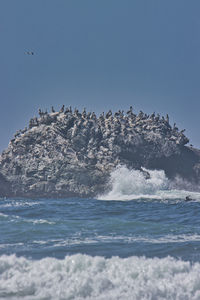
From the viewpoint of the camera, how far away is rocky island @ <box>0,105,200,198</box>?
4193 inches

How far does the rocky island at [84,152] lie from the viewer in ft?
349

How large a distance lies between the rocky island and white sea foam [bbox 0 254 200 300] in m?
90.1

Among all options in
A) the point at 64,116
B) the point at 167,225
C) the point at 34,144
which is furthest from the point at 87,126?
the point at 167,225

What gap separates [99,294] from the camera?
33.9 ft

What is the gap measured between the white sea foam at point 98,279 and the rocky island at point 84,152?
90.1 meters

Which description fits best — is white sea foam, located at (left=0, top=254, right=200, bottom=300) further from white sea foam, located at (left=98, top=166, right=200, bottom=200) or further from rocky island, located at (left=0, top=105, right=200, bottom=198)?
rocky island, located at (left=0, top=105, right=200, bottom=198)

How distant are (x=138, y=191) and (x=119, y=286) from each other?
7820 cm

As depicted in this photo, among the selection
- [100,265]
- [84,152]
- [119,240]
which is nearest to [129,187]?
[84,152]

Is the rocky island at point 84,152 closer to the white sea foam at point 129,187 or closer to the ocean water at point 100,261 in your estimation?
the white sea foam at point 129,187

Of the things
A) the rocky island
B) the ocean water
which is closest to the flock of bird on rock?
the rocky island

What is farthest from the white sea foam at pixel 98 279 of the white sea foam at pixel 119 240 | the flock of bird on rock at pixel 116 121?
the flock of bird on rock at pixel 116 121

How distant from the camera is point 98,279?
37.0ft

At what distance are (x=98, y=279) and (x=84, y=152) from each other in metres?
105

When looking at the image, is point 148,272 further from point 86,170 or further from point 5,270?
point 86,170
